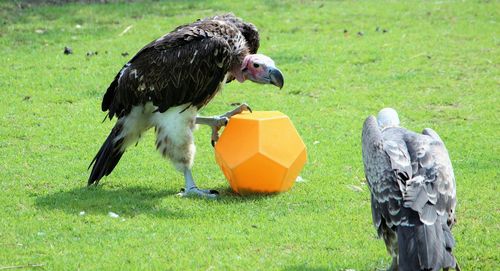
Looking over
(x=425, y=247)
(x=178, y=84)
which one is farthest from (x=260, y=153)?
(x=425, y=247)

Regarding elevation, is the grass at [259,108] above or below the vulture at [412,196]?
below

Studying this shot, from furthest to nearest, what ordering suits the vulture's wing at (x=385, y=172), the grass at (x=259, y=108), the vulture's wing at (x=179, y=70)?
the vulture's wing at (x=179, y=70) < the grass at (x=259, y=108) < the vulture's wing at (x=385, y=172)

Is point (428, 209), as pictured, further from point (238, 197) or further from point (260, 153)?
point (238, 197)

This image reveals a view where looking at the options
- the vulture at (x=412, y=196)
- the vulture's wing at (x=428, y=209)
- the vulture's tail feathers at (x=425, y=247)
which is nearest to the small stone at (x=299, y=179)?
the vulture at (x=412, y=196)

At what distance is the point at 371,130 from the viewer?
6.63m

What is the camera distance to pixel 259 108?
36.4 feet

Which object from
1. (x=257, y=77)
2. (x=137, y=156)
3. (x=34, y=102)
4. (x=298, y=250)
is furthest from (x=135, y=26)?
(x=298, y=250)

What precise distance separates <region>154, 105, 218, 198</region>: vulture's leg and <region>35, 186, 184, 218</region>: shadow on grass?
0.26m

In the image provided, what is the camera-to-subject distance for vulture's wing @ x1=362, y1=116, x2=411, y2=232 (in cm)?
589

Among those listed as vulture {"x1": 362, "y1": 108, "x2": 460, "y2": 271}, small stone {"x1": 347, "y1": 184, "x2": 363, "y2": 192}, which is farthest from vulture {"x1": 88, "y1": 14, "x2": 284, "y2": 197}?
vulture {"x1": 362, "y1": 108, "x2": 460, "y2": 271}

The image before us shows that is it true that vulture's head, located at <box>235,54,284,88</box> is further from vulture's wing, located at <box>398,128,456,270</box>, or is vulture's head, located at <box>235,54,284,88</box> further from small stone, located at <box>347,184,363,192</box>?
vulture's wing, located at <box>398,128,456,270</box>

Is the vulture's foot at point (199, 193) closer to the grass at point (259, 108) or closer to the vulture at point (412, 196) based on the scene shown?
the grass at point (259, 108)

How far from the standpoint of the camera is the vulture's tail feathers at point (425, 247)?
17.8 ft

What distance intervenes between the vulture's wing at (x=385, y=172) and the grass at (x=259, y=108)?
0.64m
